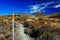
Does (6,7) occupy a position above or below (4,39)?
above

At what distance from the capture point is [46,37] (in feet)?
15.3

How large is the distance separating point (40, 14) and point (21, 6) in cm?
46

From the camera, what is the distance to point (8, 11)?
490cm

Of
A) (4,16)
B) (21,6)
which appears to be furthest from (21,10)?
(4,16)

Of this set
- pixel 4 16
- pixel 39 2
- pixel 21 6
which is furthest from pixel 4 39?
pixel 39 2

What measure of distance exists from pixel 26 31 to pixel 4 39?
1.75ft

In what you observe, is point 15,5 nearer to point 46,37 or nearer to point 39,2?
point 39,2

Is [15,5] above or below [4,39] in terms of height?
above

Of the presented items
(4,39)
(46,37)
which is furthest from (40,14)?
(4,39)

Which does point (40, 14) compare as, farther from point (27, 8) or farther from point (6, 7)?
point (6, 7)

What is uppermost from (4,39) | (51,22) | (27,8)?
(27,8)

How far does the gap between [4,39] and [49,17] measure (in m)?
1.11

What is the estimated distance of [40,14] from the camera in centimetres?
481

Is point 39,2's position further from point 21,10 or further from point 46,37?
point 46,37
